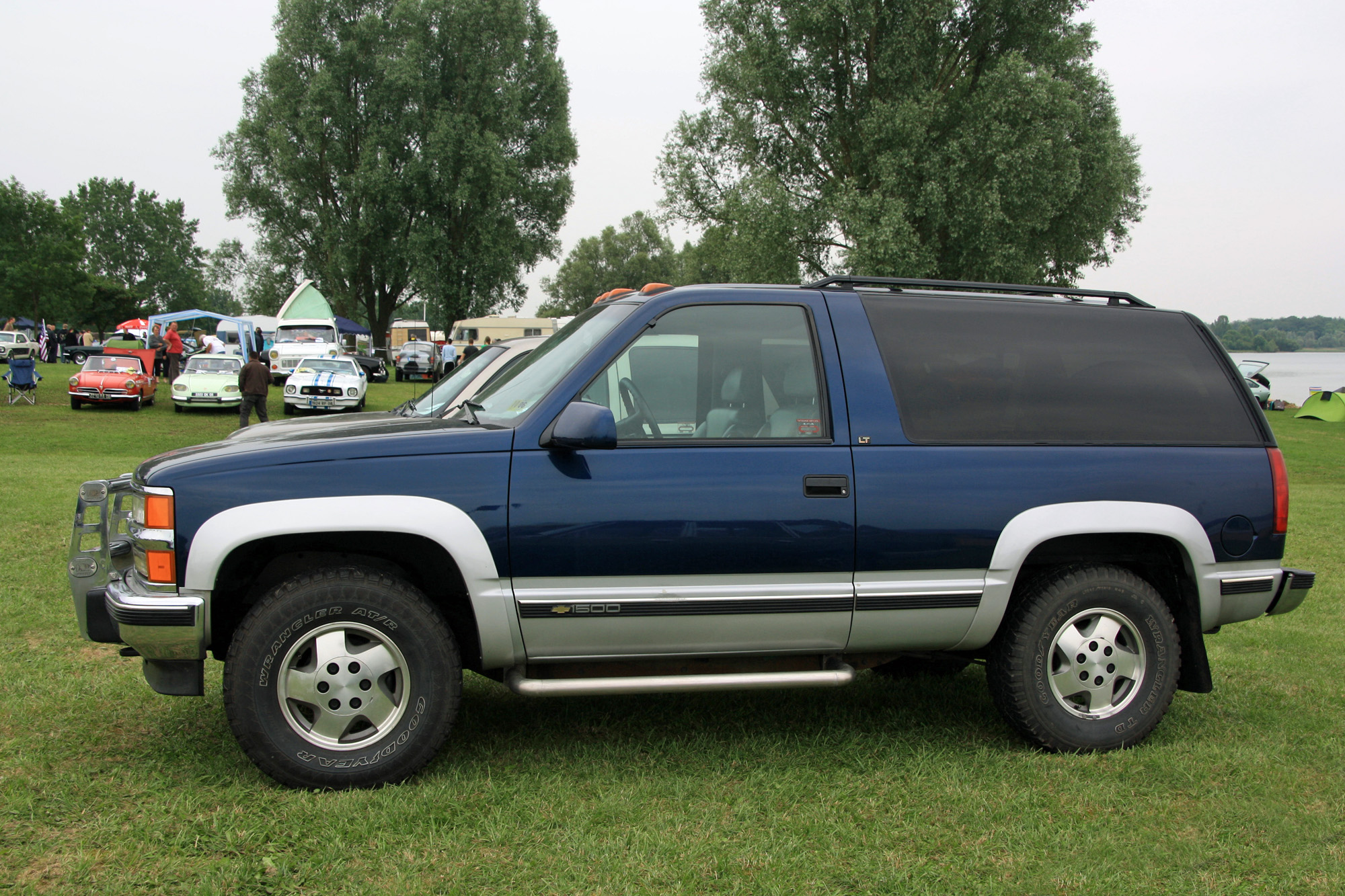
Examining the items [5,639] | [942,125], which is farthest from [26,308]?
[5,639]

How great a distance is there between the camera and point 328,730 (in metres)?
3.63

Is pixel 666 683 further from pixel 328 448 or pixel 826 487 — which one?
pixel 328 448

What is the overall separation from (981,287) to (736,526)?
1.69 meters

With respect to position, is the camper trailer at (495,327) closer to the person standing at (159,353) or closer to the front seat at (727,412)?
the person standing at (159,353)

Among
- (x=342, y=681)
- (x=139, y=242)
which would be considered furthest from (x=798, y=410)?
(x=139, y=242)

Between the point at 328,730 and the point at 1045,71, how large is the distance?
25.0 metres

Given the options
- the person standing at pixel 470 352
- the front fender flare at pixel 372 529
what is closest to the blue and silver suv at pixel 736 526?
the front fender flare at pixel 372 529

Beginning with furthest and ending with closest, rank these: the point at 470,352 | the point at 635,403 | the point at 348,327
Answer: the point at 348,327 < the point at 470,352 < the point at 635,403

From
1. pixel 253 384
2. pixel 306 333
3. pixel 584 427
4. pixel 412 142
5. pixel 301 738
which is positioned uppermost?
pixel 412 142

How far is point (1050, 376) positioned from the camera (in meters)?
4.19

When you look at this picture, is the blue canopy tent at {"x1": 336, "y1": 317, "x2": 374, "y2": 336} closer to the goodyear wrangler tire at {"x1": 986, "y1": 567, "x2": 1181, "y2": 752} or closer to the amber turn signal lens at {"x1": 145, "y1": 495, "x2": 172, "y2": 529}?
the amber turn signal lens at {"x1": 145, "y1": 495, "x2": 172, "y2": 529}

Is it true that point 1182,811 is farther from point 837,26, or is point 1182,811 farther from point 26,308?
point 26,308

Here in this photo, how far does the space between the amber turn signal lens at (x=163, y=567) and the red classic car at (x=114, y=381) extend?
2233 cm

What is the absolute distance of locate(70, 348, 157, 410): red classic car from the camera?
74.8 ft
